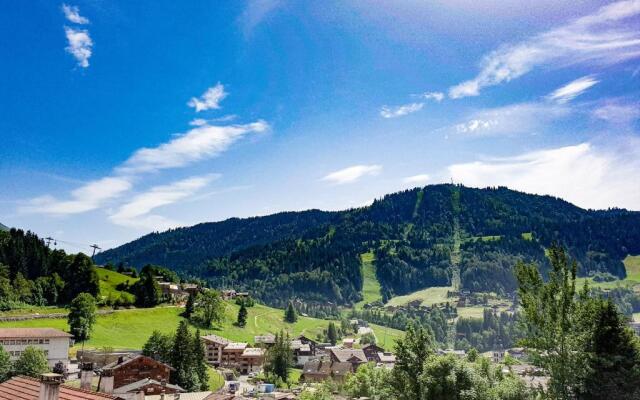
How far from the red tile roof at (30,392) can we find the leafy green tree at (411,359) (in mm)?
21719

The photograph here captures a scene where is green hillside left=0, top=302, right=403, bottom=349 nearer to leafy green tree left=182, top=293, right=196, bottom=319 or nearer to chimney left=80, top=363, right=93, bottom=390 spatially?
leafy green tree left=182, top=293, right=196, bottom=319

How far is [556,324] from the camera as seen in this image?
30.8 meters

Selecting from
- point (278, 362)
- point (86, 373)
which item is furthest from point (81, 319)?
point (86, 373)

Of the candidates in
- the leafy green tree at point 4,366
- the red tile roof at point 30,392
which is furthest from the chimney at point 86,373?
the leafy green tree at point 4,366

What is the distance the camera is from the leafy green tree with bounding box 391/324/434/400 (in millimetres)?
37562

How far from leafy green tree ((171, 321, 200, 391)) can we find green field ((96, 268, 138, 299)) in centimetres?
5993

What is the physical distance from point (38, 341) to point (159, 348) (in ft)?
64.6

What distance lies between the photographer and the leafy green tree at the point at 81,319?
108 metres

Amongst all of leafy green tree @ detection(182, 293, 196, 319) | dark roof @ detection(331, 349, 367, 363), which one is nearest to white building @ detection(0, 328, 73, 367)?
leafy green tree @ detection(182, 293, 196, 319)

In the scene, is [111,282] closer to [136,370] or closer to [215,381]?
[215,381]

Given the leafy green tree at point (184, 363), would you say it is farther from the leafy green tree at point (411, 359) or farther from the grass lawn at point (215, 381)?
the leafy green tree at point (411, 359)

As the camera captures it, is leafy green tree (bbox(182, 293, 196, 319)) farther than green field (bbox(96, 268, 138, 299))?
Yes

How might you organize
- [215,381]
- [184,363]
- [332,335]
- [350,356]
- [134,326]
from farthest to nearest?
[332,335] < [350,356] < [134,326] < [215,381] < [184,363]

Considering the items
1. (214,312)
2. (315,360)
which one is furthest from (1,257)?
(315,360)
